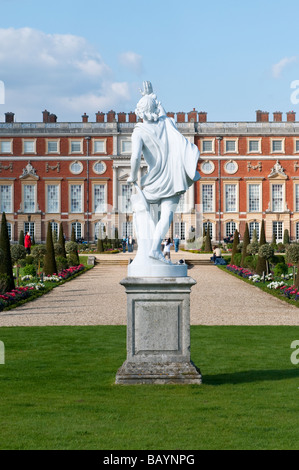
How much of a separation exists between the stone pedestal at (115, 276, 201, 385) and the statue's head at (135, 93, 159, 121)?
4.52 ft

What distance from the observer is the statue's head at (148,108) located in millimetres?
5965

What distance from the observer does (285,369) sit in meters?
6.51

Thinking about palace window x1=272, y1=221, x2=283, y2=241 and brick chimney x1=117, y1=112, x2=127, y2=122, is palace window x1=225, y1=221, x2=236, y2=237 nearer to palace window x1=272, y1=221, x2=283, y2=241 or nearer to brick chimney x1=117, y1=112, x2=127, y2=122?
palace window x1=272, y1=221, x2=283, y2=241

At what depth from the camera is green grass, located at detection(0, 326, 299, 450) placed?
415cm

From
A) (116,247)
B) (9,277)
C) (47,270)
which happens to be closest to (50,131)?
(116,247)

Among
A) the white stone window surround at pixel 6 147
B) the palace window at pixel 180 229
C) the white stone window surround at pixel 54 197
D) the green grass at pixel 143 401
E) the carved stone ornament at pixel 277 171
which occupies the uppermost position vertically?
the white stone window surround at pixel 6 147

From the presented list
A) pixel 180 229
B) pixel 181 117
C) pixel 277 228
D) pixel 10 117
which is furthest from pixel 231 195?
pixel 10 117

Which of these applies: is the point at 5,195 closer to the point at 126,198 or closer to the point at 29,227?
the point at 29,227

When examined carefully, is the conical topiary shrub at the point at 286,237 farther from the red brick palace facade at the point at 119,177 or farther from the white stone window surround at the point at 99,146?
the white stone window surround at the point at 99,146

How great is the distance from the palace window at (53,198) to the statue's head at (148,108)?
40.2 m

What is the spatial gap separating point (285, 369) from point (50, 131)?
40.5 m

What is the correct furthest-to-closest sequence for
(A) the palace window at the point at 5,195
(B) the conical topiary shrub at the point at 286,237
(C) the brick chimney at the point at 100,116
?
1. (C) the brick chimney at the point at 100,116
2. (A) the palace window at the point at 5,195
3. (B) the conical topiary shrub at the point at 286,237

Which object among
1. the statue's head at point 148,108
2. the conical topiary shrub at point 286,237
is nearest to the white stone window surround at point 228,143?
the conical topiary shrub at point 286,237

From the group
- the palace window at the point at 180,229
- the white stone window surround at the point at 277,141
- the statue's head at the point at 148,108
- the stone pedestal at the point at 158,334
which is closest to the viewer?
the stone pedestal at the point at 158,334
